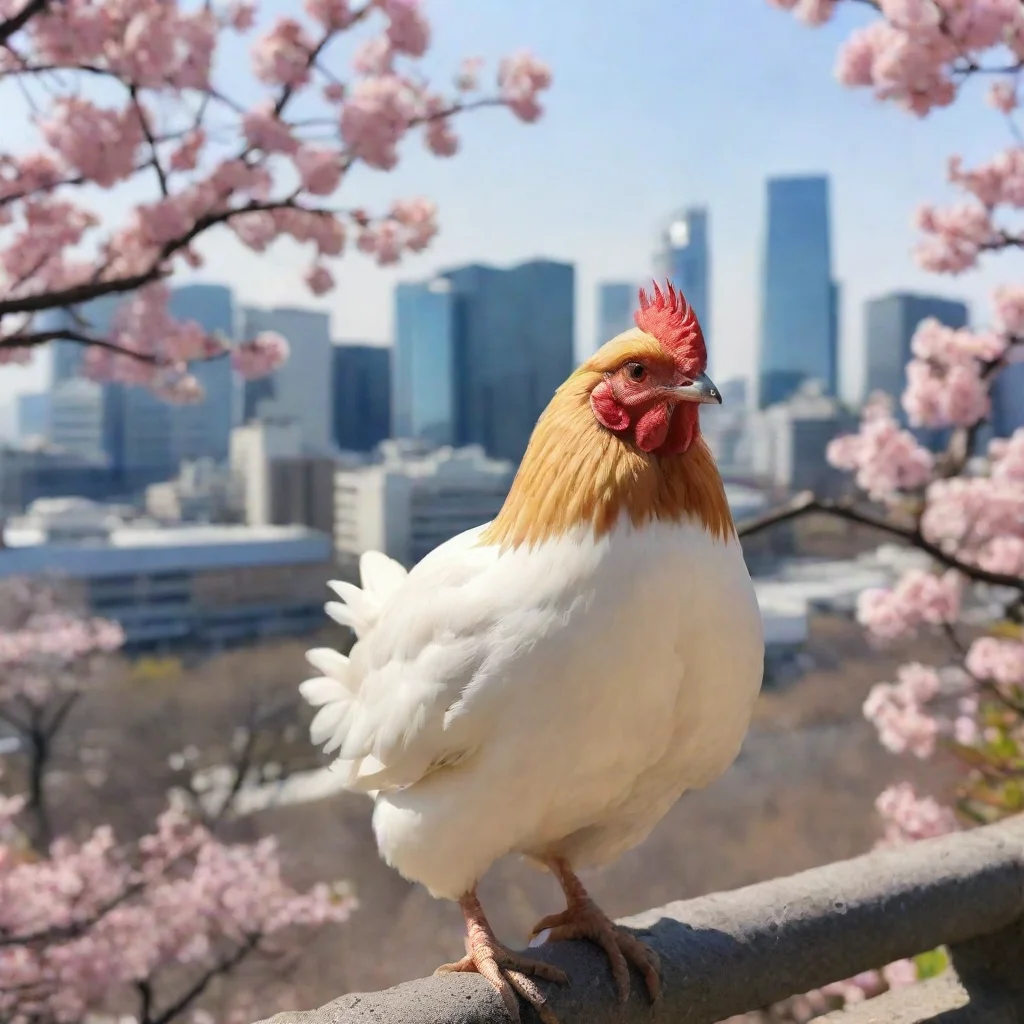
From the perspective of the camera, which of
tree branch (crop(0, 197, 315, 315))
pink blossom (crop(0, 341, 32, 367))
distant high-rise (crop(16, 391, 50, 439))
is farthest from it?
distant high-rise (crop(16, 391, 50, 439))

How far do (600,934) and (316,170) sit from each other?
1.97 metres

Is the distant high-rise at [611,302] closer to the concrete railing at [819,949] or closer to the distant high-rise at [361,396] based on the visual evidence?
the distant high-rise at [361,396]

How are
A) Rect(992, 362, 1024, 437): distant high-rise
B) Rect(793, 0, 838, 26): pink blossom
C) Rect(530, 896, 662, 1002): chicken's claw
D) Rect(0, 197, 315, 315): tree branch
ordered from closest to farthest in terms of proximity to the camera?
Rect(530, 896, 662, 1002): chicken's claw → Rect(0, 197, 315, 315): tree branch → Rect(793, 0, 838, 26): pink blossom → Rect(992, 362, 1024, 437): distant high-rise

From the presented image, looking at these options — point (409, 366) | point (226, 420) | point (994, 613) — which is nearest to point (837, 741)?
point (994, 613)

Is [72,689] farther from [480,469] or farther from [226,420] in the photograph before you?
[480,469]

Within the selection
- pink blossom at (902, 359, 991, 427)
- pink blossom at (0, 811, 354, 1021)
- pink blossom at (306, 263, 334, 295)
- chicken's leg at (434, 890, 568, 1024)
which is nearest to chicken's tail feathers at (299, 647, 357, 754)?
chicken's leg at (434, 890, 568, 1024)

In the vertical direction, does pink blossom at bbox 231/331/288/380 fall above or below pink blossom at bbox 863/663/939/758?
above

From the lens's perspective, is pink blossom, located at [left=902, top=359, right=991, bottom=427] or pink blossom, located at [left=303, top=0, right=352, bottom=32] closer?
pink blossom, located at [left=303, top=0, right=352, bottom=32]

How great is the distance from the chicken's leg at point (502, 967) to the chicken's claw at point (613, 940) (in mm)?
70

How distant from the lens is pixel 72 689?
12.0 ft

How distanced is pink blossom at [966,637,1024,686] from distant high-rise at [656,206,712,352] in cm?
147

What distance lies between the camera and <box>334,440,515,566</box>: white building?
3.61 m

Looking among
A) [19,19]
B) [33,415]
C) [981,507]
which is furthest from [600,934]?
[33,415]

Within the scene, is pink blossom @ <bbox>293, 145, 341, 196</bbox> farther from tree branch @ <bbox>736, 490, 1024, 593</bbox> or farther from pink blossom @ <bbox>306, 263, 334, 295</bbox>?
tree branch @ <bbox>736, 490, 1024, 593</bbox>
